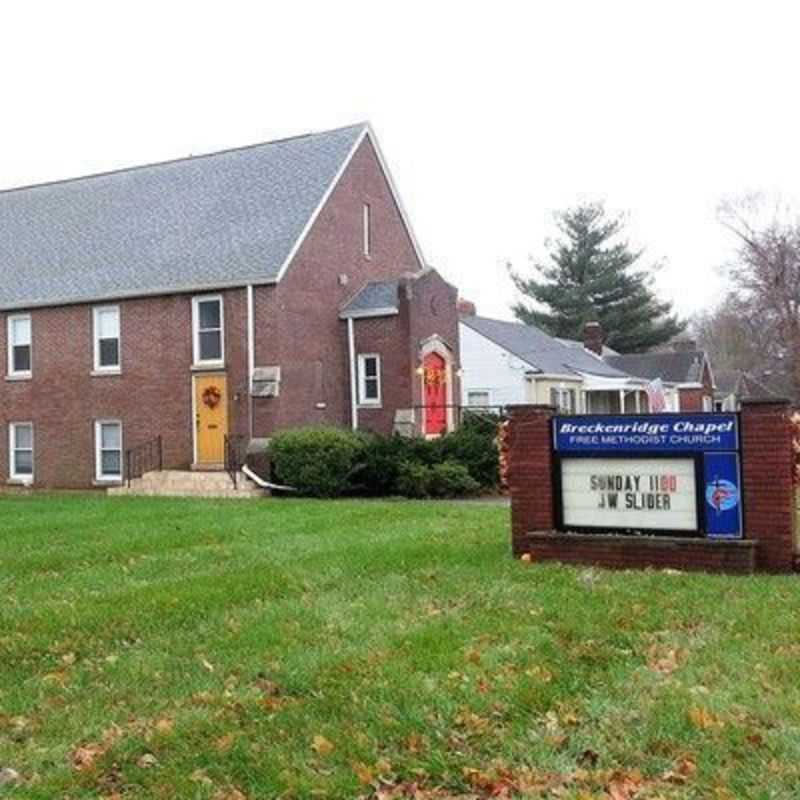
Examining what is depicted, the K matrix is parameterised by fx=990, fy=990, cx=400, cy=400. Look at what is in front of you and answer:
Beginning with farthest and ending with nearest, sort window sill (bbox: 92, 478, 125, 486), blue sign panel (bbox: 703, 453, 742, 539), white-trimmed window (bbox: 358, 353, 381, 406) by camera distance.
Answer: white-trimmed window (bbox: 358, 353, 381, 406)
window sill (bbox: 92, 478, 125, 486)
blue sign panel (bbox: 703, 453, 742, 539)

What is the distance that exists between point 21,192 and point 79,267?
7356mm

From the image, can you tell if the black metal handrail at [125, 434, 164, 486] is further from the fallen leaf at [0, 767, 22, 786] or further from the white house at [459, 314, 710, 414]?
the fallen leaf at [0, 767, 22, 786]

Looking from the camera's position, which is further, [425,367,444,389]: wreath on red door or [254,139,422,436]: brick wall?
[425,367,444,389]: wreath on red door

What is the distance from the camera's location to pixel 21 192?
3278 cm

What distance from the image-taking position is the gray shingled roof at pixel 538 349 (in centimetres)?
3744

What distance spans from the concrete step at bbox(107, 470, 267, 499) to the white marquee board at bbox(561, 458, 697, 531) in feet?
39.8

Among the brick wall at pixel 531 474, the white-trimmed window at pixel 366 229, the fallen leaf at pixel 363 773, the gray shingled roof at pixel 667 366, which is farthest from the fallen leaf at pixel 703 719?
the gray shingled roof at pixel 667 366

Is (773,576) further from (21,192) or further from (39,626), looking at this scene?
(21,192)

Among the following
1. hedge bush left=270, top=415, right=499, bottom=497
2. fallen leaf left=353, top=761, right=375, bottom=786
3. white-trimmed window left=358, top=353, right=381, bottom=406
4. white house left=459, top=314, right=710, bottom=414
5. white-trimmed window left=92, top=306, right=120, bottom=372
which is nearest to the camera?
fallen leaf left=353, top=761, right=375, bottom=786

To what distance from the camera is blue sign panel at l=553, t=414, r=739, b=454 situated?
960cm

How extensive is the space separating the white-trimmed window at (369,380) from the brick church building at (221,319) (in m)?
0.03

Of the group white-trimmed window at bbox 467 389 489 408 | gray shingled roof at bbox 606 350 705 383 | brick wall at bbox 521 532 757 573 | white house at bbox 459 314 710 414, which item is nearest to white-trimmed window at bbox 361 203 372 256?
white house at bbox 459 314 710 414

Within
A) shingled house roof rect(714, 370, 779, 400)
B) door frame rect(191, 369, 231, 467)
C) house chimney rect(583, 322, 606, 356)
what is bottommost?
door frame rect(191, 369, 231, 467)

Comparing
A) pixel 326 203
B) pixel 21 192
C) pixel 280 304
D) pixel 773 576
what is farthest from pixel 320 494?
pixel 21 192
